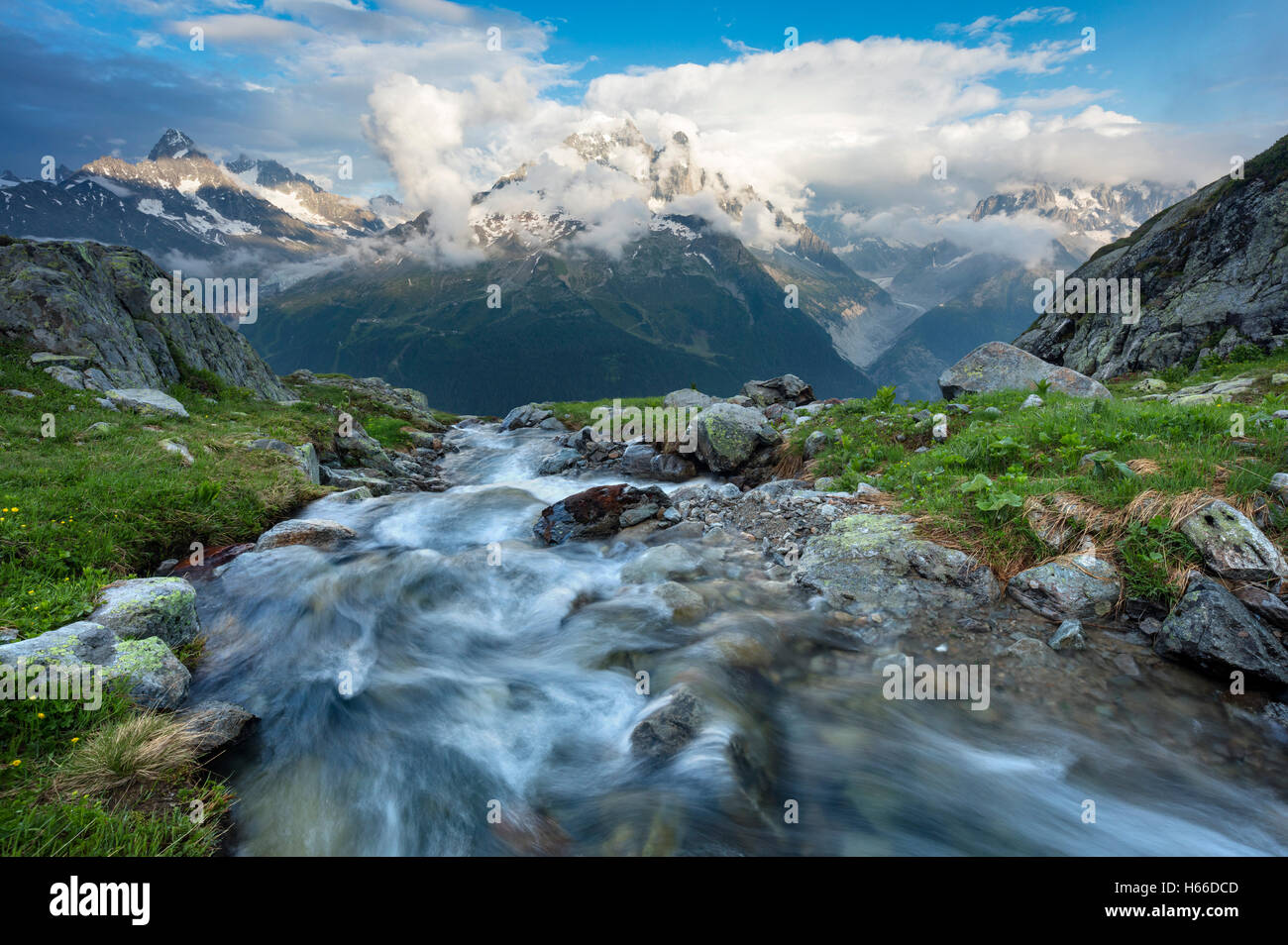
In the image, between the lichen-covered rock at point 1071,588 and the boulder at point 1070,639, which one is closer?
the boulder at point 1070,639

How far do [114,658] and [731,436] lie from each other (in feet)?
49.5

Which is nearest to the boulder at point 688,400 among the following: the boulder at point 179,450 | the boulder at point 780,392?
the boulder at point 780,392

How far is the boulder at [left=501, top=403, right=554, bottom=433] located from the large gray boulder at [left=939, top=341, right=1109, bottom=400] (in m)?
31.3

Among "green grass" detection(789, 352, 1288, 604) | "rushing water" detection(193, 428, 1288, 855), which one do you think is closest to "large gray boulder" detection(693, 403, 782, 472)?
"green grass" detection(789, 352, 1288, 604)

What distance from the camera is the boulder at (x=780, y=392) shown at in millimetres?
28141

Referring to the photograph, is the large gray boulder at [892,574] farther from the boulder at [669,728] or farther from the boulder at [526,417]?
the boulder at [526,417]

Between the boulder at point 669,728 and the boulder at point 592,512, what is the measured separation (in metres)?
6.84

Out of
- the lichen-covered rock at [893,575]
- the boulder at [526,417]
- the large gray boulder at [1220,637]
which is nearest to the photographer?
the large gray boulder at [1220,637]

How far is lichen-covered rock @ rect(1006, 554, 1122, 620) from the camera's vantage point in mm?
7414

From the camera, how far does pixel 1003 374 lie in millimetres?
18609

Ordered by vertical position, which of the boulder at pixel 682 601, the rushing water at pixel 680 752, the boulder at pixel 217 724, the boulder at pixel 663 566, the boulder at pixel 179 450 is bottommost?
the rushing water at pixel 680 752

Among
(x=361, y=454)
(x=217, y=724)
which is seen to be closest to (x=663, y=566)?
(x=217, y=724)

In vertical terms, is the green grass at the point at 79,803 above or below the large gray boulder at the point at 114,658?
below

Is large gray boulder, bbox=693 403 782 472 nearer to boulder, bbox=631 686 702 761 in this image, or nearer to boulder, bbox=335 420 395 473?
boulder, bbox=631 686 702 761
